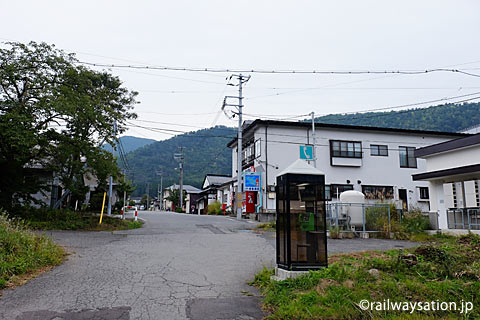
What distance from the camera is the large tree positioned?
14.2 meters

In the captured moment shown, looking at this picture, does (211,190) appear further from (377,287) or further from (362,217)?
(377,287)

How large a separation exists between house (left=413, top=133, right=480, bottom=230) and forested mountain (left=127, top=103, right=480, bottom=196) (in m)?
15.7

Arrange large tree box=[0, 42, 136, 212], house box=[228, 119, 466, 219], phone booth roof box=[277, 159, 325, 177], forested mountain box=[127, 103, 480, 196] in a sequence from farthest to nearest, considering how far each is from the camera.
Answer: forested mountain box=[127, 103, 480, 196] → house box=[228, 119, 466, 219] → large tree box=[0, 42, 136, 212] → phone booth roof box=[277, 159, 325, 177]

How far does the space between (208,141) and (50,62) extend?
43.1 meters

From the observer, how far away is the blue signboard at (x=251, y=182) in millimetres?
27875

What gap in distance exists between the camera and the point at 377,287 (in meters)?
5.39

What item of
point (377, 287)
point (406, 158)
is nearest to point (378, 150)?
point (406, 158)

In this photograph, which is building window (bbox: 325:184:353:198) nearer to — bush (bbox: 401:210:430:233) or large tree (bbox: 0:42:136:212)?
bush (bbox: 401:210:430:233)

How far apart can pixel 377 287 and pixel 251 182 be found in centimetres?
2275

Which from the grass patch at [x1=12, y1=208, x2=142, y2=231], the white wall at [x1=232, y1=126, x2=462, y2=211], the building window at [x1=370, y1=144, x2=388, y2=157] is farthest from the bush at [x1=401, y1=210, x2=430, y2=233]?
the building window at [x1=370, y1=144, x2=388, y2=157]

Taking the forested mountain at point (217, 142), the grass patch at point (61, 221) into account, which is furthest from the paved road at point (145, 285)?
the forested mountain at point (217, 142)

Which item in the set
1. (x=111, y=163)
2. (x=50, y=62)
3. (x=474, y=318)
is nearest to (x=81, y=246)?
(x=111, y=163)

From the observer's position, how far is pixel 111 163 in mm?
16219

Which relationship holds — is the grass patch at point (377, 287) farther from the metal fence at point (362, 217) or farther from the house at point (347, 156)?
the house at point (347, 156)
